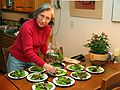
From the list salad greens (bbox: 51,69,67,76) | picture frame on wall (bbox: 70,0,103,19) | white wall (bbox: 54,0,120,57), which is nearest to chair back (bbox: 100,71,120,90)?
salad greens (bbox: 51,69,67,76)

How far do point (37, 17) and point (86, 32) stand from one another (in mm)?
1085

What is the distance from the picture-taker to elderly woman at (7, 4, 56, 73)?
1.76 m

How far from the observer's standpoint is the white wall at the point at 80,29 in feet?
7.87

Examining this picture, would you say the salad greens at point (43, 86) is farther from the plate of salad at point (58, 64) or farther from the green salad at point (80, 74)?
the plate of salad at point (58, 64)

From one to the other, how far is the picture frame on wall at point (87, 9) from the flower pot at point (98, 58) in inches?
25.3

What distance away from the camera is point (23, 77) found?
1653 mm

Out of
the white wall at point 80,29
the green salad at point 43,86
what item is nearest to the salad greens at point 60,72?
the green salad at point 43,86

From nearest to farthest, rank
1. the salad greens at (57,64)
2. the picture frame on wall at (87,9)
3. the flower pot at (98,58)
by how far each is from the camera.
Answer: the salad greens at (57,64)
the flower pot at (98,58)
the picture frame on wall at (87,9)

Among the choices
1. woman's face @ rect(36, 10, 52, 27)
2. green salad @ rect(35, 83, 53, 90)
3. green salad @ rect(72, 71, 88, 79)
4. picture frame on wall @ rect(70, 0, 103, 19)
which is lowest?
green salad @ rect(35, 83, 53, 90)

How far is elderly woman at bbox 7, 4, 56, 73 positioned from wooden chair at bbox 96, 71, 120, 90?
514 millimetres

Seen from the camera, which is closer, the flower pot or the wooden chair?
the wooden chair

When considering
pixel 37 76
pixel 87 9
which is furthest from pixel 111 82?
pixel 87 9

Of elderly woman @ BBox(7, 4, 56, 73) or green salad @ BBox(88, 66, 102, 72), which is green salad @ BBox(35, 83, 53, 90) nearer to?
elderly woman @ BBox(7, 4, 56, 73)

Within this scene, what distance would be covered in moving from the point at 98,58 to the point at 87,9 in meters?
0.89
